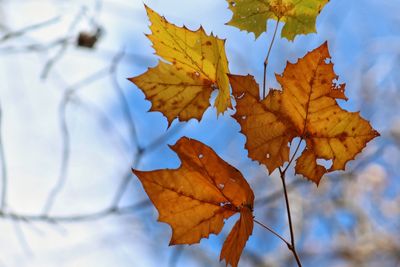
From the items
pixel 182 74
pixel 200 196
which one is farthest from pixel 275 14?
pixel 200 196

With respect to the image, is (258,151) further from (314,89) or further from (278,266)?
(278,266)

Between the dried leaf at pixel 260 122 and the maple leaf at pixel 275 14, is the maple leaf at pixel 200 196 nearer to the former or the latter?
the dried leaf at pixel 260 122

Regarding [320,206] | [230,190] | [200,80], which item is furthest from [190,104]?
[320,206]

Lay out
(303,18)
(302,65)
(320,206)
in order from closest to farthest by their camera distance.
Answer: (302,65) < (303,18) < (320,206)

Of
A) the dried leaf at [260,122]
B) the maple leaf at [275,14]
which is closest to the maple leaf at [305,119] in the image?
the dried leaf at [260,122]

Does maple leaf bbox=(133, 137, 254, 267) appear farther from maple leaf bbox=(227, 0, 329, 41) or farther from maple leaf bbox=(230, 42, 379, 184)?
maple leaf bbox=(227, 0, 329, 41)

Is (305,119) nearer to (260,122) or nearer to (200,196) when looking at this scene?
(260,122)
